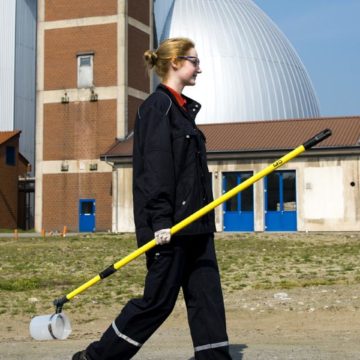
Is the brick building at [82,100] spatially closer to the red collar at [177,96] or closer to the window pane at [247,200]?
the window pane at [247,200]

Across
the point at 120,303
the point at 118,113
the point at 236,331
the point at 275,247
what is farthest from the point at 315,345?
the point at 118,113

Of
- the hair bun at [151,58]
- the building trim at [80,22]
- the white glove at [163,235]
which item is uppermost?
the building trim at [80,22]

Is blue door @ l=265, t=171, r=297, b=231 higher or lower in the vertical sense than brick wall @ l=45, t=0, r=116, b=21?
lower

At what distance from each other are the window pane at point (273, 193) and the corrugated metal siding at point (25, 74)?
73.5 ft

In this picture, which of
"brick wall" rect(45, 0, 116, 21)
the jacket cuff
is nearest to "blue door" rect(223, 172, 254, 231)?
"brick wall" rect(45, 0, 116, 21)

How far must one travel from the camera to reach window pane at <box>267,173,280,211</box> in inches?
1400

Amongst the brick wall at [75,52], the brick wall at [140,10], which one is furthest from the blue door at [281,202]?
the brick wall at [140,10]

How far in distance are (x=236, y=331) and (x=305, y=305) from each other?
74.2 inches

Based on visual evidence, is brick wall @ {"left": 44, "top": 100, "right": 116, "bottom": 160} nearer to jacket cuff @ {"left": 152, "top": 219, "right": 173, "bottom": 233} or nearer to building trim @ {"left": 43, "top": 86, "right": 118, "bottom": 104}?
building trim @ {"left": 43, "top": 86, "right": 118, "bottom": 104}

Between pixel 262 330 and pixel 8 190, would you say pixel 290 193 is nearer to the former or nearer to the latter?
pixel 8 190

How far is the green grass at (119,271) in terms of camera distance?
37.2 feet

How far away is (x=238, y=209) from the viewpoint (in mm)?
36188

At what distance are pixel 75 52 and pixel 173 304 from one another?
38.5 m

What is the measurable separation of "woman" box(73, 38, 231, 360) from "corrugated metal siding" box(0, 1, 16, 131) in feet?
156
